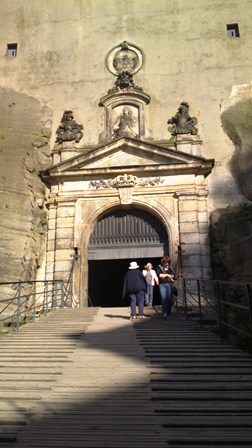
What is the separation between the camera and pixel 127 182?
40.4 ft

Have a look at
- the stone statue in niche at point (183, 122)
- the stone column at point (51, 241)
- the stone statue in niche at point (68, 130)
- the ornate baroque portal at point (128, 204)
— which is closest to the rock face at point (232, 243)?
the ornate baroque portal at point (128, 204)

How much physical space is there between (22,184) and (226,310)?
7.95 m

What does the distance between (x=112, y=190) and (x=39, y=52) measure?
26.0ft

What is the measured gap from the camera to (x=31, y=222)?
12.0 meters

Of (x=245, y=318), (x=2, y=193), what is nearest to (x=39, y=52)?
(x=2, y=193)

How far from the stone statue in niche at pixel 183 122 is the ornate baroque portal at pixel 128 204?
0.04 meters

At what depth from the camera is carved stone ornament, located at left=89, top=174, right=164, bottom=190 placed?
12.3 meters

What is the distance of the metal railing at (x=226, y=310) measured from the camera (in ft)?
17.7

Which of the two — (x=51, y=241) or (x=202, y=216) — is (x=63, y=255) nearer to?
(x=51, y=241)

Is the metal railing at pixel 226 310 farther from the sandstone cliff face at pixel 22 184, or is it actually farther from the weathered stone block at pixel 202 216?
the sandstone cliff face at pixel 22 184

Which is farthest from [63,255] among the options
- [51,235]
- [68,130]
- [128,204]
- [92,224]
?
[68,130]

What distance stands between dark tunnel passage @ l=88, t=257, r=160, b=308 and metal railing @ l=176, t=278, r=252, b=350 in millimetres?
4676

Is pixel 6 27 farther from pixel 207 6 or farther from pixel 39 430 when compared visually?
pixel 39 430

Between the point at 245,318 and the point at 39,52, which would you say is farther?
the point at 39,52
